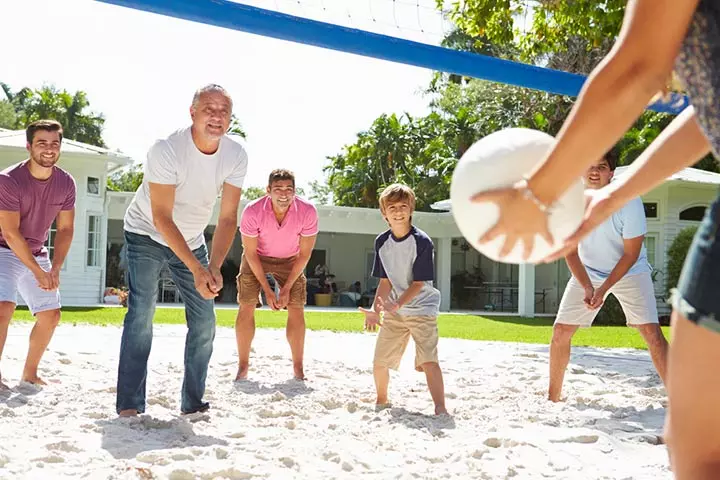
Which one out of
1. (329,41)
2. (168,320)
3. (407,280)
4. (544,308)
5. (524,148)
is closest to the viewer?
(524,148)

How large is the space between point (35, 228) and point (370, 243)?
2513cm

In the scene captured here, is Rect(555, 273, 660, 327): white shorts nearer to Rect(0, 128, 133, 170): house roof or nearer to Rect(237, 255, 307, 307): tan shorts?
Rect(237, 255, 307, 307): tan shorts

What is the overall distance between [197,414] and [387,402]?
1278mm

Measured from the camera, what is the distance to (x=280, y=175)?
6.09 meters

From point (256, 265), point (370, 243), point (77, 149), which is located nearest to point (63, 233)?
point (256, 265)

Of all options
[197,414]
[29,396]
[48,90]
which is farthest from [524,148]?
[48,90]

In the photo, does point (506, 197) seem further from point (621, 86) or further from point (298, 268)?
point (298, 268)

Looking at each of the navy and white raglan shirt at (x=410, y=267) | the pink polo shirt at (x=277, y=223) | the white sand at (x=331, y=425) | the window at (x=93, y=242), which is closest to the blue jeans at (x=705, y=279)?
the white sand at (x=331, y=425)

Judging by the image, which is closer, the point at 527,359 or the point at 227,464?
the point at 227,464

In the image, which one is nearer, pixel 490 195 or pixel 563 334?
pixel 490 195

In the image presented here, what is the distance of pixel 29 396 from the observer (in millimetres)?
5047

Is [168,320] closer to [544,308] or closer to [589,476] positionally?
[589,476]

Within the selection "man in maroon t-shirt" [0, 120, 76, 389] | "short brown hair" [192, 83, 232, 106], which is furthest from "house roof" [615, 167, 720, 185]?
"short brown hair" [192, 83, 232, 106]

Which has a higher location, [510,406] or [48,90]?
[48,90]
